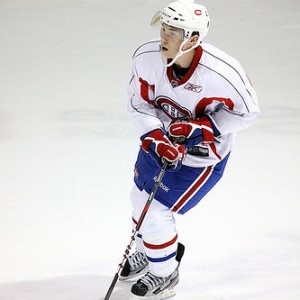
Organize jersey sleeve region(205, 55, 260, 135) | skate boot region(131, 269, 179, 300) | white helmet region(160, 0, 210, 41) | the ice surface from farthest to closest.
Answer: the ice surface, skate boot region(131, 269, 179, 300), jersey sleeve region(205, 55, 260, 135), white helmet region(160, 0, 210, 41)

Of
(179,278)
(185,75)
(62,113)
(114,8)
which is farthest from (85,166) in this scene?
(114,8)

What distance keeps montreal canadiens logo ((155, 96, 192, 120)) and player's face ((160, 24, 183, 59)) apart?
0.19 metres

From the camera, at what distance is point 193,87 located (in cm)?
302

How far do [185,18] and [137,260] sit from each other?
1025mm

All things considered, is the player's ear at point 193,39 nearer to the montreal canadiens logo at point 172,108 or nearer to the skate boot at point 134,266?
the montreal canadiens logo at point 172,108

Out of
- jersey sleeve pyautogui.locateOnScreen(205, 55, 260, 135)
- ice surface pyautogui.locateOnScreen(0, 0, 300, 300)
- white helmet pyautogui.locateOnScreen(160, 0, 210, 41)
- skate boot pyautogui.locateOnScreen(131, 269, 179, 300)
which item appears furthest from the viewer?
ice surface pyautogui.locateOnScreen(0, 0, 300, 300)

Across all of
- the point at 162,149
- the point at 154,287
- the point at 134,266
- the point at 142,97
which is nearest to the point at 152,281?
the point at 154,287

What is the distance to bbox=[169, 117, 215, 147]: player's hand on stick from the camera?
9.93ft

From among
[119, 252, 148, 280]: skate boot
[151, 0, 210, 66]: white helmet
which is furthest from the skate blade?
[151, 0, 210, 66]: white helmet

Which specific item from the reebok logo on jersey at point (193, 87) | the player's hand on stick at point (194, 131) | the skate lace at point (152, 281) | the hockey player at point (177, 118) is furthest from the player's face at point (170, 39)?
the skate lace at point (152, 281)

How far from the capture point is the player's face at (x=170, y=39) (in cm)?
294

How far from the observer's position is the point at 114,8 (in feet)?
21.3

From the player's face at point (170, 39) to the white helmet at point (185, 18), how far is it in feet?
0.07

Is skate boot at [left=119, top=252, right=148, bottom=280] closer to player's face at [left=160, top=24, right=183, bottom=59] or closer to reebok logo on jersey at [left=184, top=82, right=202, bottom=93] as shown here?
reebok logo on jersey at [left=184, top=82, right=202, bottom=93]
